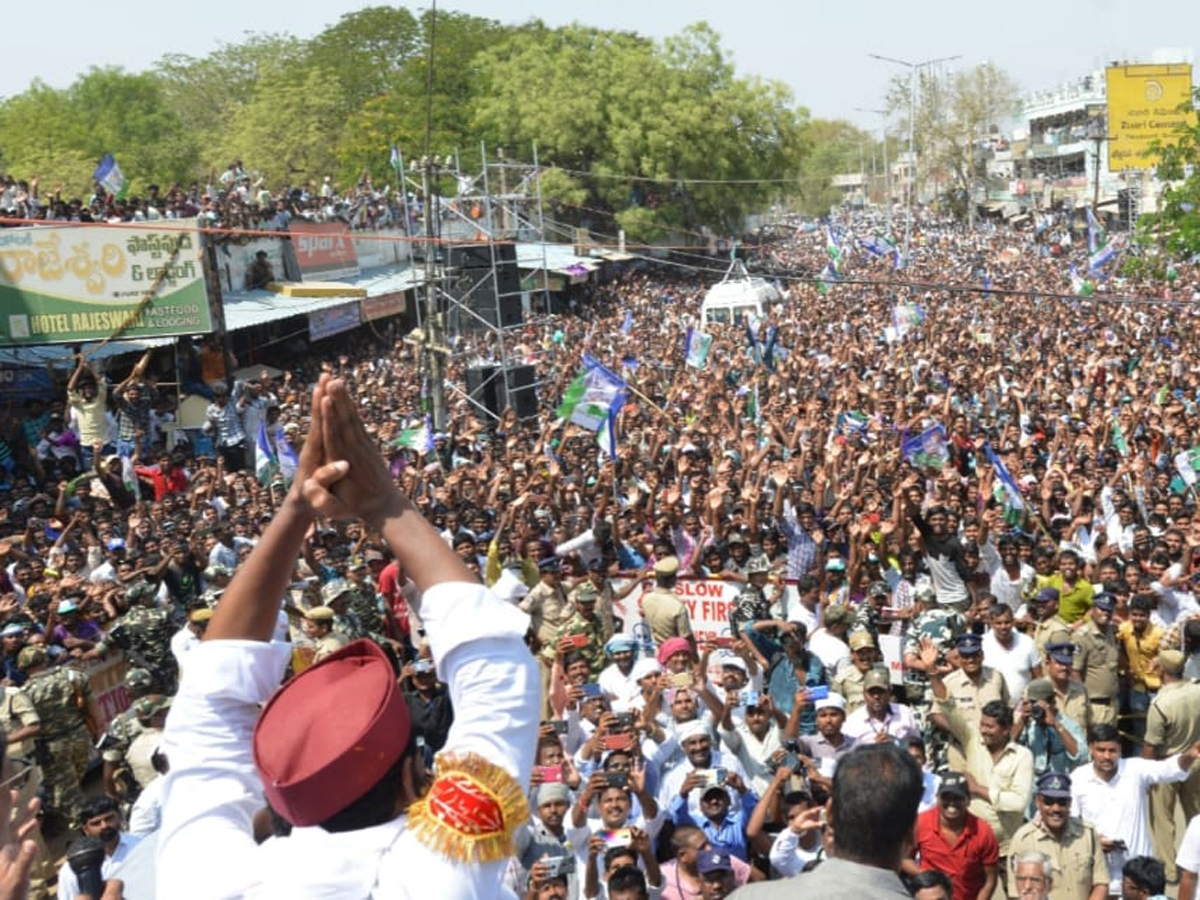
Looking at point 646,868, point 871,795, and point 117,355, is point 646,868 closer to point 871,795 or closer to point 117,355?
point 871,795

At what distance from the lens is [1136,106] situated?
48.6m

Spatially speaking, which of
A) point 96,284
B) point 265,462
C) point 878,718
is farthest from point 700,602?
point 96,284

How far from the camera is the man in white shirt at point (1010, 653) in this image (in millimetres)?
7410

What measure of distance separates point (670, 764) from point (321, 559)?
14.7 ft

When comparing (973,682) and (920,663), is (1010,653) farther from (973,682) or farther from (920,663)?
(920,663)

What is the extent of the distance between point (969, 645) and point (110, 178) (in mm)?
17598

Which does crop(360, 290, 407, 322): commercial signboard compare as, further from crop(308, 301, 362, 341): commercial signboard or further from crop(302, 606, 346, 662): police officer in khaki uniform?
crop(302, 606, 346, 662): police officer in khaki uniform

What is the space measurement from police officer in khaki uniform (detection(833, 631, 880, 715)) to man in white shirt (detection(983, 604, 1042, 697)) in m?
0.66

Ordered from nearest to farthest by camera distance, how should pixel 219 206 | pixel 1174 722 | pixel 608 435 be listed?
pixel 1174 722
pixel 608 435
pixel 219 206

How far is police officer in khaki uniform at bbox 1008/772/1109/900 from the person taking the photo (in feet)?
18.5

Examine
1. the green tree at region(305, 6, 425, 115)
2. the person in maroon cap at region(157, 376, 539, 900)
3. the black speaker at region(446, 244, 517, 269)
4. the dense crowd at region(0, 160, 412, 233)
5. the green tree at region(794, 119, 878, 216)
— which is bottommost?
the green tree at region(794, 119, 878, 216)

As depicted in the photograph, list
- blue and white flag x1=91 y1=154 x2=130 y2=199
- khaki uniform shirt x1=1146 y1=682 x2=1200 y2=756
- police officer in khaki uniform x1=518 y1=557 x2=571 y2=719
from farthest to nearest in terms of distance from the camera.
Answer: blue and white flag x1=91 y1=154 x2=130 y2=199 → police officer in khaki uniform x1=518 y1=557 x2=571 y2=719 → khaki uniform shirt x1=1146 y1=682 x2=1200 y2=756

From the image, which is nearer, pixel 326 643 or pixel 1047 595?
pixel 326 643

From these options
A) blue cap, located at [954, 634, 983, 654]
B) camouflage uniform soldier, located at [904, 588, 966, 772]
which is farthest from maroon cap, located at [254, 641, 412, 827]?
blue cap, located at [954, 634, 983, 654]
